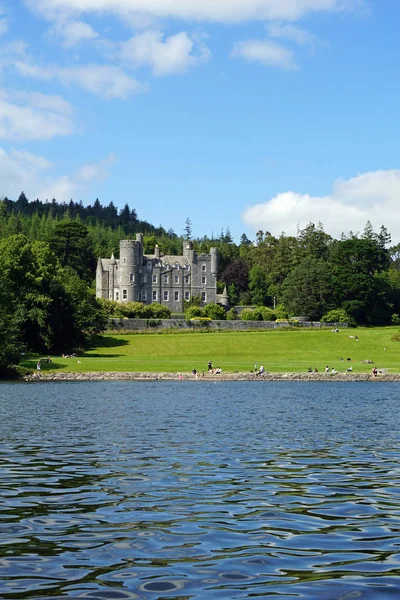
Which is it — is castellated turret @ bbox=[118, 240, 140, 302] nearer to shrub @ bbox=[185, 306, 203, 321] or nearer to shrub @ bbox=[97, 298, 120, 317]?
shrub @ bbox=[185, 306, 203, 321]

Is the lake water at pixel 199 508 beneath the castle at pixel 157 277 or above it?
beneath

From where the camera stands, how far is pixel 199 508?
14.7m

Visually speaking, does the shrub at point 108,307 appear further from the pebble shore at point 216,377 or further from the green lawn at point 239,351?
the pebble shore at point 216,377

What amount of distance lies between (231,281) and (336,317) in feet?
163

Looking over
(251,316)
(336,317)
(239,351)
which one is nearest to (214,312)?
(251,316)

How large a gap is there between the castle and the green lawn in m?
36.2

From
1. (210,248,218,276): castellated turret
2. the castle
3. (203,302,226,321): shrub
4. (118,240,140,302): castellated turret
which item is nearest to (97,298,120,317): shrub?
(203,302,226,321): shrub

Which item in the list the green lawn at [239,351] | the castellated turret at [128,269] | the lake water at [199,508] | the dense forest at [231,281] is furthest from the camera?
the castellated turret at [128,269]

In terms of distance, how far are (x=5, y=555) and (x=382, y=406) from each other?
3056cm

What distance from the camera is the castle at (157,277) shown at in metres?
138

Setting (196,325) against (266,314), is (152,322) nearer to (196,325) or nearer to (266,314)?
(196,325)

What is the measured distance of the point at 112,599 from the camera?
366 inches

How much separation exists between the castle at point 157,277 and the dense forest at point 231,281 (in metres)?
7.27

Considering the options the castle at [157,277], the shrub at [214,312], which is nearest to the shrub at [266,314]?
the shrub at [214,312]
